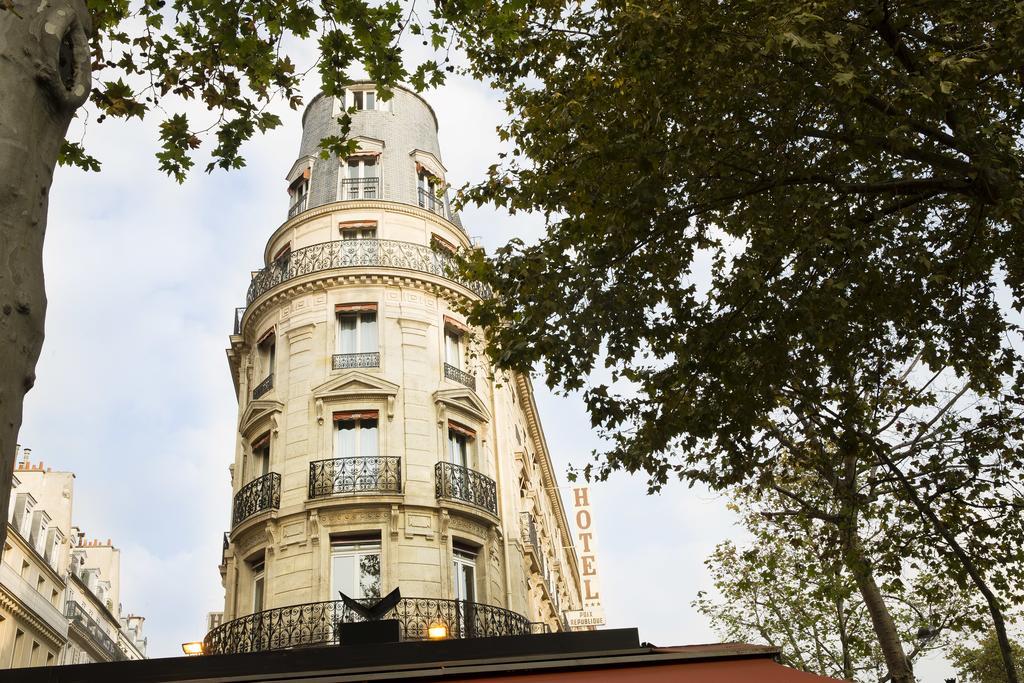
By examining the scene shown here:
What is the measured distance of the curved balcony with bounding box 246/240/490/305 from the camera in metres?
22.3

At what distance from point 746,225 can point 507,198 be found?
3206 mm

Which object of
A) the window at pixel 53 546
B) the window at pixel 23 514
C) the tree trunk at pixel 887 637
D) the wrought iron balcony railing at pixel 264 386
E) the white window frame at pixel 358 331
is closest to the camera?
the tree trunk at pixel 887 637

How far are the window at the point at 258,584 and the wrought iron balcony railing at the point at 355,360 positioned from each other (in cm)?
458

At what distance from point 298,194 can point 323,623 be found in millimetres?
12327

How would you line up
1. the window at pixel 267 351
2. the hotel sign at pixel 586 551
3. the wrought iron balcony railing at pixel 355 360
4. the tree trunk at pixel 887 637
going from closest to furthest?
the tree trunk at pixel 887 637, the wrought iron balcony railing at pixel 355 360, the window at pixel 267 351, the hotel sign at pixel 586 551

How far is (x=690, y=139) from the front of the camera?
A: 10.2m

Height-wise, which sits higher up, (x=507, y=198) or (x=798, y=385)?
(x=507, y=198)

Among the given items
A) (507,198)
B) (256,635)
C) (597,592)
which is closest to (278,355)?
(256,635)

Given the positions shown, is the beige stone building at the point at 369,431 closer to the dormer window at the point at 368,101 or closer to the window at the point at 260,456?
the window at the point at 260,456

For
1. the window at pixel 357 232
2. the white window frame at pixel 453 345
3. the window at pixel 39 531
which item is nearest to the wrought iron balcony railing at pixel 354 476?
the white window frame at pixel 453 345

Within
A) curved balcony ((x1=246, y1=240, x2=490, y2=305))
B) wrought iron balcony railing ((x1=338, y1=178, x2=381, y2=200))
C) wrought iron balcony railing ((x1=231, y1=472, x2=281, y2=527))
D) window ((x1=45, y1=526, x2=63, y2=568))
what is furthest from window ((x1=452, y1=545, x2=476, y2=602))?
window ((x1=45, y1=526, x2=63, y2=568))

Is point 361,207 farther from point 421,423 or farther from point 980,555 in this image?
point 980,555

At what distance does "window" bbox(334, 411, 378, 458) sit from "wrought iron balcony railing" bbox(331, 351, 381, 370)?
121 cm

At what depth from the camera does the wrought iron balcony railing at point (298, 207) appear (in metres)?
24.8
